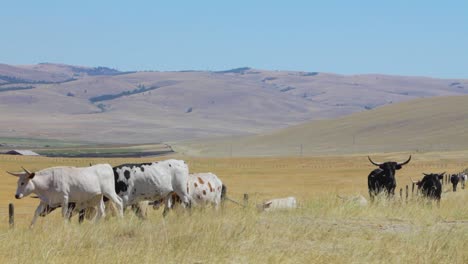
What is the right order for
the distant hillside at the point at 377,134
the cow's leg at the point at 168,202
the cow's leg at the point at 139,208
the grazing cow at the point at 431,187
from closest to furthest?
the cow's leg at the point at 139,208
the cow's leg at the point at 168,202
the grazing cow at the point at 431,187
the distant hillside at the point at 377,134

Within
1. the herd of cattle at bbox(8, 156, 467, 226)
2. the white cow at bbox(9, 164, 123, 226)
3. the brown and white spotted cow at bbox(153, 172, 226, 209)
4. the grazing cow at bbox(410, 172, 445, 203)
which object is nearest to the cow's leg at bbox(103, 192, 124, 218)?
the herd of cattle at bbox(8, 156, 467, 226)

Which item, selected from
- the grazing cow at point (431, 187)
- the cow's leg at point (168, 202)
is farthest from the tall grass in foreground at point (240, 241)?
the grazing cow at point (431, 187)

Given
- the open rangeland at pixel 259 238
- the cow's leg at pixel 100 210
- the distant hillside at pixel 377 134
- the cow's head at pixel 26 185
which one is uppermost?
the cow's head at pixel 26 185

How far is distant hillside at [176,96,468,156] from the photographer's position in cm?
14304

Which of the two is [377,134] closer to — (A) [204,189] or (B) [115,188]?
(A) [204,189]

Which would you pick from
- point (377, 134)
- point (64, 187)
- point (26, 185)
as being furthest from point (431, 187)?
point (377, 134)

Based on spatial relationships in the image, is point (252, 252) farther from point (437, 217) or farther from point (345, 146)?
point (345, 146)

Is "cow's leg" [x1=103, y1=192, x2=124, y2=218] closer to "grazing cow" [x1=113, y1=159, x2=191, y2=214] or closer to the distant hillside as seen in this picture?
"grazing cow" [x1=113, y1=159, x2=191, y2=214]

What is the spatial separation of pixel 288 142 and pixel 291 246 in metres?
160

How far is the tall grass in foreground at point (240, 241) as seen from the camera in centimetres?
1153

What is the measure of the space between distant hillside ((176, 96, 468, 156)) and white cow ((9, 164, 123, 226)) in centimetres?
11286

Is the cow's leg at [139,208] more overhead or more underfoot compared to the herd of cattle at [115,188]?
more underfoot

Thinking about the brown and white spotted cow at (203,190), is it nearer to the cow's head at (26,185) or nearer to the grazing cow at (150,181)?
the grazing cow at (150,181)

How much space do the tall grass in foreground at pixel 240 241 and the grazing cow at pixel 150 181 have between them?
9.60 feet
